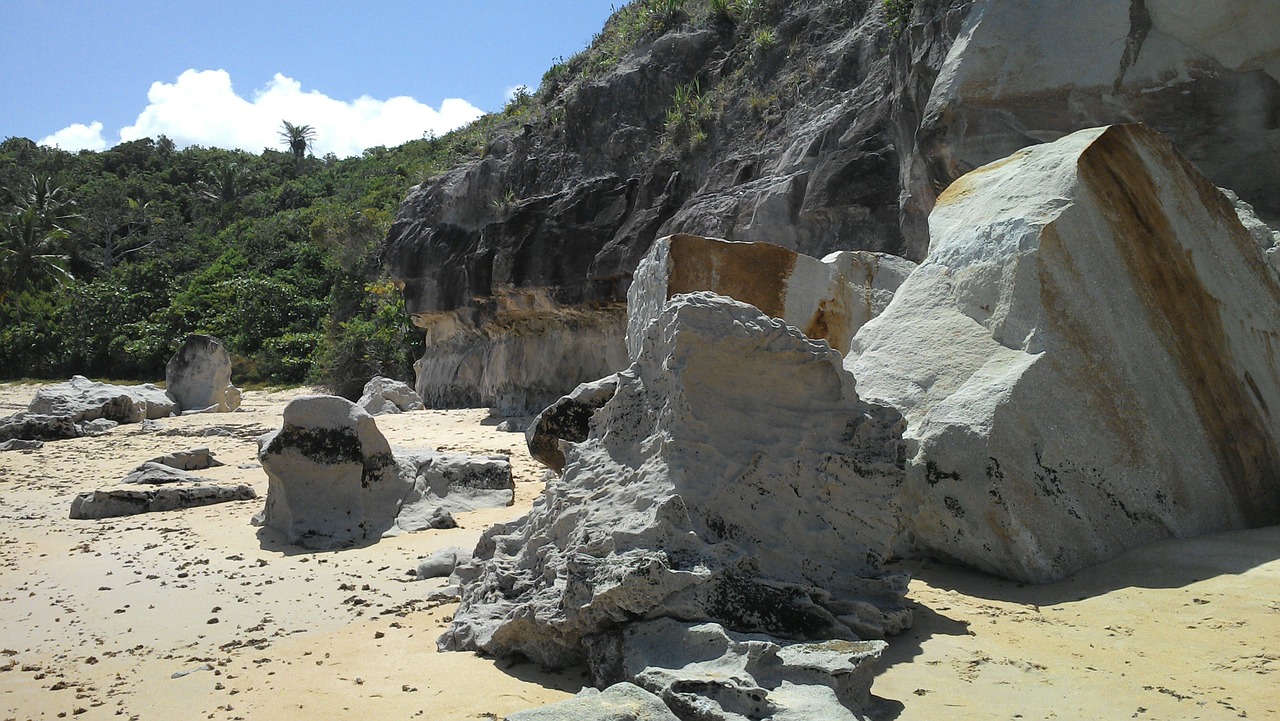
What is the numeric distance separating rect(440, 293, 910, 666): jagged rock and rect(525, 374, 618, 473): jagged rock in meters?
1.00

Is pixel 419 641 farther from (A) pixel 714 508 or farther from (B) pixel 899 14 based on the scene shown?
(B) pixel 899 14

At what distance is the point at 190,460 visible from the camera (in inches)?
352

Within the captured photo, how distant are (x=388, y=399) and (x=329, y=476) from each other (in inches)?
477

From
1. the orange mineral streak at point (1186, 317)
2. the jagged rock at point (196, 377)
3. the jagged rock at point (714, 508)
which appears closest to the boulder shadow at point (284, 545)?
the jagged rock at point (714, 508)

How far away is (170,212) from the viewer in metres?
39.3

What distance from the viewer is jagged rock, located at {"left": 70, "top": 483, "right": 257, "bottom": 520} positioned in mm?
6445

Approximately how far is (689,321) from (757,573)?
872 mm

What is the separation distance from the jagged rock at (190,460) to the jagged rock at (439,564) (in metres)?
5.33

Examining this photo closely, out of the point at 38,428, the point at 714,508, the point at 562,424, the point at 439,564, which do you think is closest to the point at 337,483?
the point at 439,564

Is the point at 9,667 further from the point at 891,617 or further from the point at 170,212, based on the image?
the point at 170,212

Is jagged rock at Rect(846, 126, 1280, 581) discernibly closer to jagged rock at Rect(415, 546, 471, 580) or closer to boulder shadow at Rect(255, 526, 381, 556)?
jagged rock at Rect(415, 546, 471, 580)

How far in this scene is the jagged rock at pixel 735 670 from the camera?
2324 millimetres

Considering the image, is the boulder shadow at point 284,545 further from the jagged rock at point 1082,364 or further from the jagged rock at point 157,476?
the jagged rock at point 1082,364

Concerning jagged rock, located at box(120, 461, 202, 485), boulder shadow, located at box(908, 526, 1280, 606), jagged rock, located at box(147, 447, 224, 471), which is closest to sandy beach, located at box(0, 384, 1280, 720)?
boulder shadow, located at box(908, 526, 1280, 606)
